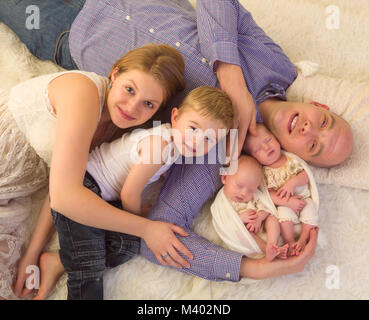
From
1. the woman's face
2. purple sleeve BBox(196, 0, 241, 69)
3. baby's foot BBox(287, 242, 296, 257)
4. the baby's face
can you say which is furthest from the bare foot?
purple sleeve BBox(196, 0, 241, 69)

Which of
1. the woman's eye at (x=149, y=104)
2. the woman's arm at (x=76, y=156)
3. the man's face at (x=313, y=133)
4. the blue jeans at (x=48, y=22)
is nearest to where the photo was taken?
the woman's arm at (x=76, y=156)

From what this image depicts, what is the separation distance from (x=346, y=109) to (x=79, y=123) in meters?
0.92

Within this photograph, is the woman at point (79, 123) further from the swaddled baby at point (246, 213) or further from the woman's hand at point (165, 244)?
the swaddled baby at point (246, 213)

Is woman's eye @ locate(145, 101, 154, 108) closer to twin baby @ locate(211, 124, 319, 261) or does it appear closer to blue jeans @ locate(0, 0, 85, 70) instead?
twin baby @ locate(211, 124, 319, 261)

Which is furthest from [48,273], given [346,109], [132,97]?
[346,109]

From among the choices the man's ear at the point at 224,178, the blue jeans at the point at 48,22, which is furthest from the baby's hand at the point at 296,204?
the blue jeans at the point at 48,22

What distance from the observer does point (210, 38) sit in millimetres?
1258

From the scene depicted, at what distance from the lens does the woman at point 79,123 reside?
100cm

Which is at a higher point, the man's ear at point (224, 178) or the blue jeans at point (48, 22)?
the blue jeans at point (48, 22)

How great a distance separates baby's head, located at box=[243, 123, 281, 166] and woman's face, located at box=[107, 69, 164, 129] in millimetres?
339

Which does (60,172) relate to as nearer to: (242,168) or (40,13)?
(242,168)

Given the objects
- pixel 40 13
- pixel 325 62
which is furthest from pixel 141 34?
pixel 325 62

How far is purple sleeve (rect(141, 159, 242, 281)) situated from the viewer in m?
1.12

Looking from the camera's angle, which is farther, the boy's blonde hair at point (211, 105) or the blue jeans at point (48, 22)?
the blue jeans at point (48, 22)
